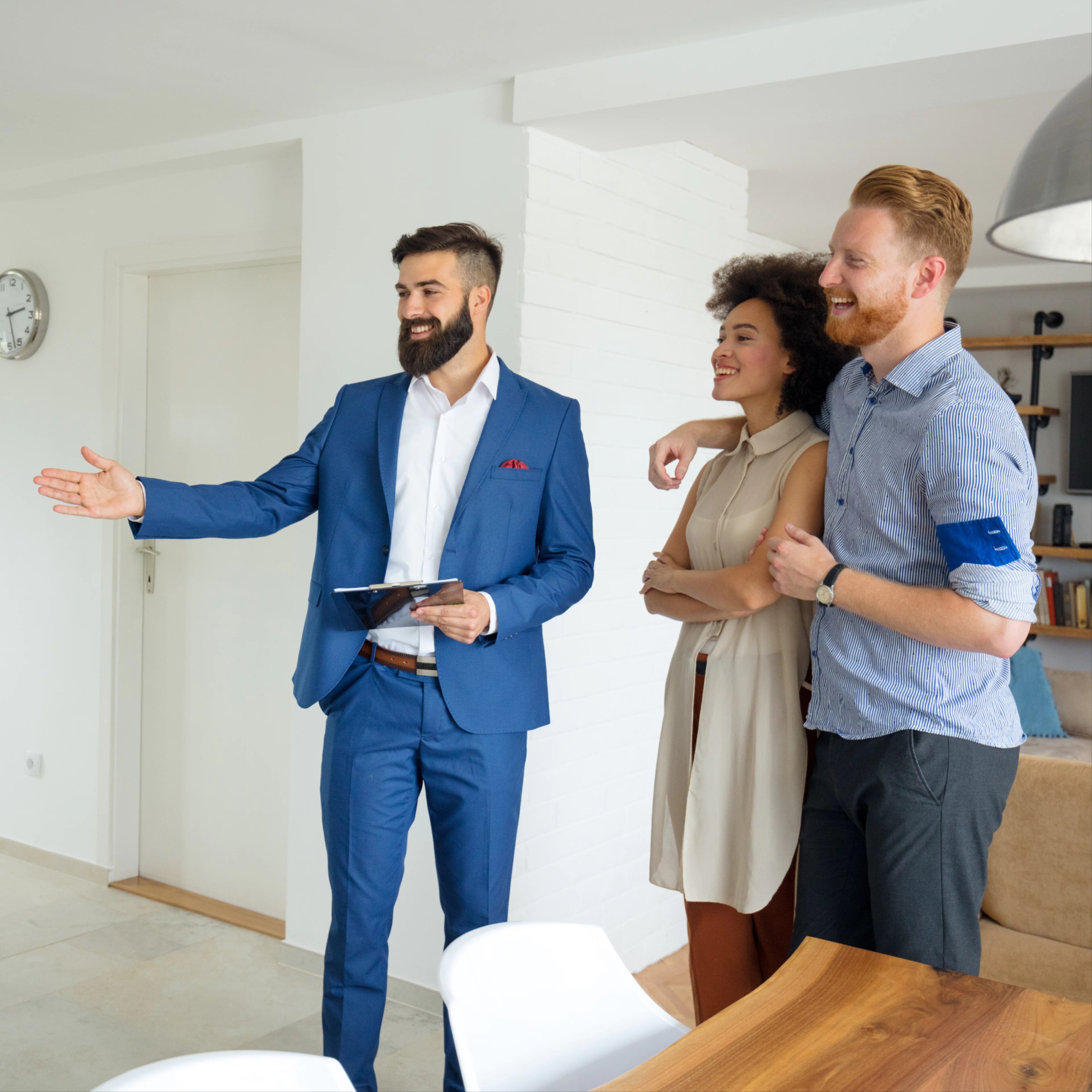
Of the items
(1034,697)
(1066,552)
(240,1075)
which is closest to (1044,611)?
(1066,552)

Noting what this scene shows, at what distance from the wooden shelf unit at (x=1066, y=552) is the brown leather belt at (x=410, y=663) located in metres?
4.72

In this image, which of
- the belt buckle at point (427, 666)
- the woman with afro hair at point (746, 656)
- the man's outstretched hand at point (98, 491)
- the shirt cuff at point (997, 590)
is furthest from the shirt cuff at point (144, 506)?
the shirt cuff at point (997, 590)

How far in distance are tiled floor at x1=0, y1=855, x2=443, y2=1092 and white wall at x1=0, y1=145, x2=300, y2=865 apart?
1.48ft

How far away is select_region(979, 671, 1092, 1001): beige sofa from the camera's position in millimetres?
2492

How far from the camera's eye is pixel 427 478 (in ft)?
7.37

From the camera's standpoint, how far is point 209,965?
3.38 m

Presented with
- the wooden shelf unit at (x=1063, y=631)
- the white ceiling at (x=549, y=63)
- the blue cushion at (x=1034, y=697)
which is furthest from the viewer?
the wooden shelf unit at (x=1063, y=631)

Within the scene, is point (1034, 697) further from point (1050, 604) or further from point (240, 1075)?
point (240, 1075)

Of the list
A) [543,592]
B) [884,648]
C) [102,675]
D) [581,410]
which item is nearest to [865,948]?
[884,648]

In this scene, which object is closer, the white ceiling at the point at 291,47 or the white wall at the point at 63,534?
the white ceiling at the point at 291,47

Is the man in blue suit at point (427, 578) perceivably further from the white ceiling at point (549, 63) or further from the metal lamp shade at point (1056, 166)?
the metal lamp shade at point (1056, 166)

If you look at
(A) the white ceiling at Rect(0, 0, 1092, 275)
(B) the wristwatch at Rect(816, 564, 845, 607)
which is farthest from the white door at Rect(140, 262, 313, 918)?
(B) the wristwatch at Rect(816, 564, 845, 607)

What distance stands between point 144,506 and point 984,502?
1.49 metres

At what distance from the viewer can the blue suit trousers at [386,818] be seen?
218 centimetres
